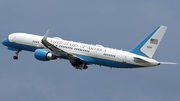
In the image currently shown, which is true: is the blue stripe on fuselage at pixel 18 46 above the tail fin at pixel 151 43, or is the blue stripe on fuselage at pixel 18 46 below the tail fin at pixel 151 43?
below

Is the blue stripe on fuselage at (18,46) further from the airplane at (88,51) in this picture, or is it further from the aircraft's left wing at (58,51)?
the aircraft's left wing at (58,51)

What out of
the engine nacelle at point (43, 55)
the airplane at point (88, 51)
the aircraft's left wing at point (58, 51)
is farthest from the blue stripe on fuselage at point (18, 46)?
the aircraft's left wing at point (58, 51)

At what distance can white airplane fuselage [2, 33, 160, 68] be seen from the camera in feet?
203

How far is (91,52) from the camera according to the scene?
6481 centimetres

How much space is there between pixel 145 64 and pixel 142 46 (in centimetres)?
296

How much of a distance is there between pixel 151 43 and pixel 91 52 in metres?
9.79

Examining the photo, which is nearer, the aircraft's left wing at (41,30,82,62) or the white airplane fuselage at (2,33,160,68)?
the white airplane fuselage at (2,33,160,68)

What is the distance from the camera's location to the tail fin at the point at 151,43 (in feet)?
201

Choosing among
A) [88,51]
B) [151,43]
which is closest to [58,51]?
[88,51]

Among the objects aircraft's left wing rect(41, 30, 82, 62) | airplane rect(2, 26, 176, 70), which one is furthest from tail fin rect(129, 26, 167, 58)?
aircraft's left wing rect(41, 30, 82, 62)

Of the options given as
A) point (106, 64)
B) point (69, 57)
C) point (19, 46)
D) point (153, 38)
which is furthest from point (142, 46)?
point (19, 46)

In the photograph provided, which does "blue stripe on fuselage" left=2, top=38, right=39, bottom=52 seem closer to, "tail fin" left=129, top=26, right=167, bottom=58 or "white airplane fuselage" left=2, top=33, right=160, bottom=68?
"white airplane fuselage" left=2, top=33, right=160, bottom=68

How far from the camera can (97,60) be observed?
64438 mm

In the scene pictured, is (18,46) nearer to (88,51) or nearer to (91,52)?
(88,51)
